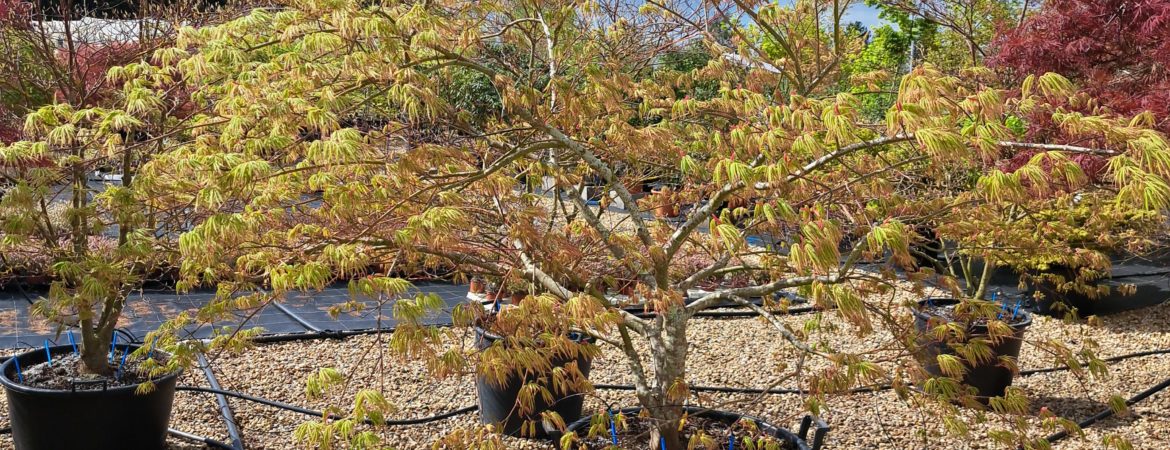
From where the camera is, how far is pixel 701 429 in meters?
3.13

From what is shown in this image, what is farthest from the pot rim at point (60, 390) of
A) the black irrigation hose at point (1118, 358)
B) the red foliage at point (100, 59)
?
the black irrigation hose at point (1118, 358)

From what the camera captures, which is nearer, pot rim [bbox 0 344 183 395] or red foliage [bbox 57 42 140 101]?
pot rim [bbox 0 344 183 395]

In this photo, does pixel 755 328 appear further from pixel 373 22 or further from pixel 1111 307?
pixel 373 22

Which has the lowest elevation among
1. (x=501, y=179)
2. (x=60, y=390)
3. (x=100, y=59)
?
(x=60, y=390)

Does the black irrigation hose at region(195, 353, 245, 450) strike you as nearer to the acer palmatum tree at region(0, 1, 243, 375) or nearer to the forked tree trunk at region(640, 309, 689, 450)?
the acer palmatum tree at region(0, 1, 243, 375)

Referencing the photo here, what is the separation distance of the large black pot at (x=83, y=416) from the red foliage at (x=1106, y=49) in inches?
152

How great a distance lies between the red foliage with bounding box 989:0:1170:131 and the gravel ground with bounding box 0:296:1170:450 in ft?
3.78

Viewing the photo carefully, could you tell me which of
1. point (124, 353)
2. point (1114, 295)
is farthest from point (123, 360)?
point (1114, 295)

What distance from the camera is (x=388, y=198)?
255cm

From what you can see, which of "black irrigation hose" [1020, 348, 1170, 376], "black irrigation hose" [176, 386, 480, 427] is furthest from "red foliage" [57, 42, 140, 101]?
"black irrigation hose" [1020, 348, 1170, 376]

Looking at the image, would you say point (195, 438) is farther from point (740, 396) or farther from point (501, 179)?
point (740, 396)

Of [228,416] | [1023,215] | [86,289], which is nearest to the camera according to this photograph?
[86,289]

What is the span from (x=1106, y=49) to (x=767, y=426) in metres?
2.50

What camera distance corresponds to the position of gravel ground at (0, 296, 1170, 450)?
13.3 feet
